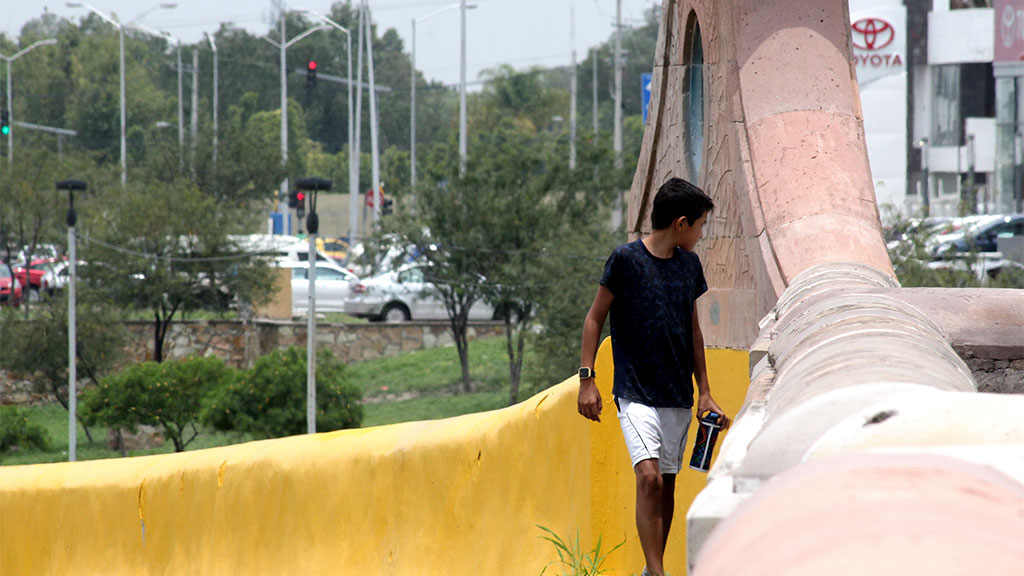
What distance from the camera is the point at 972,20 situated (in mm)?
41156

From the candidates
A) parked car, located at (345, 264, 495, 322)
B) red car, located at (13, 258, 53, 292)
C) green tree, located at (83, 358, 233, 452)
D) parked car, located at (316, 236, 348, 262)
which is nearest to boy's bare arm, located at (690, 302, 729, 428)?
green tree, located at (83, 358, 233, 452)

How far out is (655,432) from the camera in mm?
4594

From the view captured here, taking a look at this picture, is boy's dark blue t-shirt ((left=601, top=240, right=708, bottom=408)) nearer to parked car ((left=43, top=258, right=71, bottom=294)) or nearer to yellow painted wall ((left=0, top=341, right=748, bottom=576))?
yellow painted wall ((left=0, top=341, right=748, bottom=576))

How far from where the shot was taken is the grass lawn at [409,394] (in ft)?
75.9

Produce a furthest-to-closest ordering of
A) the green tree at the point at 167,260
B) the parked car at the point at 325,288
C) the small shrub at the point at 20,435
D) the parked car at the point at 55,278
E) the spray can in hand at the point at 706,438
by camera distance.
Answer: the parked car at the point at 325,288 < the parked car at the point at 55,278 < the green tree at the point at 167,260 < the small shrub at the point at 20,435 < the spray can in hand at the point at 706,438

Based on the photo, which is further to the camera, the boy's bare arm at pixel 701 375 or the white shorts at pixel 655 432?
the boy's bare arm at pixel 701 375

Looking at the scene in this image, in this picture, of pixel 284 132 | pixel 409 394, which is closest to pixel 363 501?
pixel 409 394

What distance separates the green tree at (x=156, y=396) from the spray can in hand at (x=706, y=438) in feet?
56.7

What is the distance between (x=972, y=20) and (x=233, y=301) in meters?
26.0

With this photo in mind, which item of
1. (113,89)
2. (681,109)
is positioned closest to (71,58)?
(113,89)

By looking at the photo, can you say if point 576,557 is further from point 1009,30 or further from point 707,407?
point 1009,30

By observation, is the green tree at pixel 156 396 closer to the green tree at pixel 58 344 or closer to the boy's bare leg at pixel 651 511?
the green tree at pixel 58 344

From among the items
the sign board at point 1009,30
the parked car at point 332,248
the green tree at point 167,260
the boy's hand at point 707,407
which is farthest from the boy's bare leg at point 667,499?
the parked car at point 332,248

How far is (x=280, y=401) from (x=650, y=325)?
16861mm
